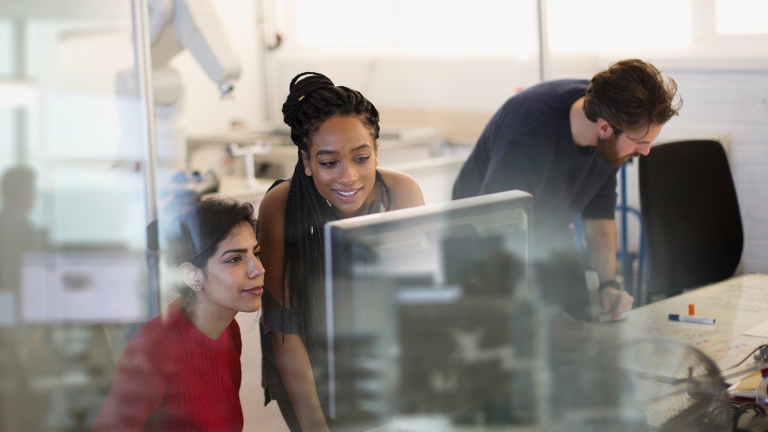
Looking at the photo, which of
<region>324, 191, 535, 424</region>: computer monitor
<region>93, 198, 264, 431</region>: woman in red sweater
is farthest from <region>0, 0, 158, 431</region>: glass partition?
<region>324, 191, 535, 424</region>: computer monitor

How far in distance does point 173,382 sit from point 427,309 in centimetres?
54

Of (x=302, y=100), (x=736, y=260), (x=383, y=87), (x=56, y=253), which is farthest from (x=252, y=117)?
(x=302, y=100)

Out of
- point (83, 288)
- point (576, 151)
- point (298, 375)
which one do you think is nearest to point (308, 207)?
point (298, 375)

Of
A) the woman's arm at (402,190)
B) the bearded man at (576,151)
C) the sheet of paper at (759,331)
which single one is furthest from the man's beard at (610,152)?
the woman's arm at (402,190)

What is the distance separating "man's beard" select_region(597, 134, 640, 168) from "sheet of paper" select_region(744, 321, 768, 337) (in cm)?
44

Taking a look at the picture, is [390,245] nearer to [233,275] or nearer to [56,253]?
[233,275]

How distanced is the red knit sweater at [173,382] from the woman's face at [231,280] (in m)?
0.06

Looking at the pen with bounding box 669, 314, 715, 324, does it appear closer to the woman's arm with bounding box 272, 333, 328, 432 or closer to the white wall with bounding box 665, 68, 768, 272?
the woman's arm with bounding box 272, 333, 328, 432

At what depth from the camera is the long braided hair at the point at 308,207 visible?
1240mm

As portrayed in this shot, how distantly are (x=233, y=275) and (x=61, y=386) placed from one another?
148 centimetres

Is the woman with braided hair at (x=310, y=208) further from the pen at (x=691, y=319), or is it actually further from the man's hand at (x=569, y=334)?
the pen at (x=691, y=319)

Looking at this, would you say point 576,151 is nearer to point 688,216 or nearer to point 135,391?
point 688,216

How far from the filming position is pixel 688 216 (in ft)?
7.16

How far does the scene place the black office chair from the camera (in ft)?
6.91
